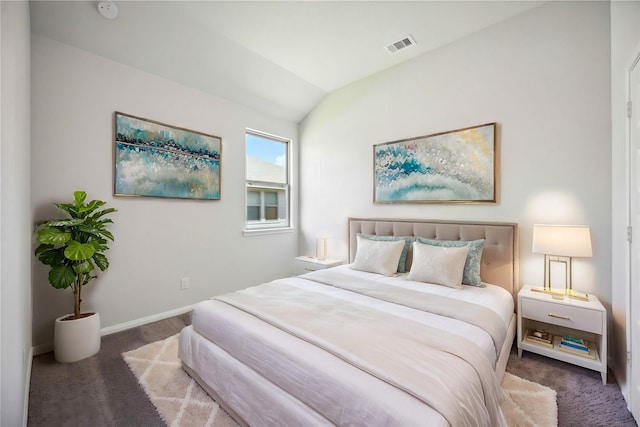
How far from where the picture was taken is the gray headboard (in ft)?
8.42

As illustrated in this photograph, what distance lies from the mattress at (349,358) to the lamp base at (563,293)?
345 millimetres

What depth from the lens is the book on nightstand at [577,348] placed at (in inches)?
81.1

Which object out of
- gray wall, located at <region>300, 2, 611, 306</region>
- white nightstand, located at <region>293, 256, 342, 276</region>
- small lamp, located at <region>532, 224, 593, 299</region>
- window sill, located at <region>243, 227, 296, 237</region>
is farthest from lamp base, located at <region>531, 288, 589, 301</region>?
window sill, located at <region>243, 227, 296, 237</region>

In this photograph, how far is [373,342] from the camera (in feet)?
4.60

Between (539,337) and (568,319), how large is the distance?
36cm

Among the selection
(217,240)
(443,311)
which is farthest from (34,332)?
(443,311)

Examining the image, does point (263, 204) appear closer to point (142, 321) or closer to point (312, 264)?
point (312, 264)

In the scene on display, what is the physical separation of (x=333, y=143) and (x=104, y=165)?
9.08ft

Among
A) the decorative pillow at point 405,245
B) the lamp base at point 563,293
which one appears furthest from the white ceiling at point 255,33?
the lamp base at point 563,293

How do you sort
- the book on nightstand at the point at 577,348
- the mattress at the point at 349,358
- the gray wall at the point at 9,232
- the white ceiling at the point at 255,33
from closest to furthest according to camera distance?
1. the mattress at the point at 349,358
2. the gray wall at the point at 9,232
3. the book on nightstand at the point at 577,348
4. the white ceiling at the point at 255,33

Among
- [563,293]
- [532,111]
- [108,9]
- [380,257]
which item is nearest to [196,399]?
[380,257]

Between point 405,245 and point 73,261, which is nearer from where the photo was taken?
point 73,261

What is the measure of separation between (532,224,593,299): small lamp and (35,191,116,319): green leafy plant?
3621 mm

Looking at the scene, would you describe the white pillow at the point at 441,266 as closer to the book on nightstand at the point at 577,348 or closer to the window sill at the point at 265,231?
the book on nightstand at the point at 577,348
